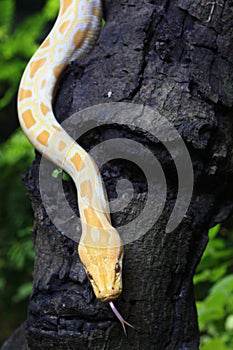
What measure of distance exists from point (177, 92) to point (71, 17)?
761 mm

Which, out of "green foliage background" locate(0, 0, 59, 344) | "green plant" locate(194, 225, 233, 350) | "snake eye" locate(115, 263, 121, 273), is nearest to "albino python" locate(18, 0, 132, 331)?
"snake eye" locate(115, 263, 121, 273)

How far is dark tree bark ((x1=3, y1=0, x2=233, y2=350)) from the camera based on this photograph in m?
2.06

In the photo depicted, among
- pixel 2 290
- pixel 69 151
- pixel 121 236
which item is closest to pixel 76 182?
pixel 69 151

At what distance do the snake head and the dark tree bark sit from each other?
0.24 feet

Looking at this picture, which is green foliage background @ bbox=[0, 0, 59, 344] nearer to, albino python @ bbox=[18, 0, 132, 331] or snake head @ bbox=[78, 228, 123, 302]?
albino python @ bbox=[18, 0, 132, 331]

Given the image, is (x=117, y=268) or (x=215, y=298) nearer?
(x=117, y=268)

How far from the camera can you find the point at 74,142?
2.18 meters

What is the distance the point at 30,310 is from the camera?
2146mm

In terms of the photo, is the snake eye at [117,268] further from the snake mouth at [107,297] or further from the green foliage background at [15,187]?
the green foliage background at [15,187]

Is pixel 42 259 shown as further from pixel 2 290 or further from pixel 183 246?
pixel 2 290

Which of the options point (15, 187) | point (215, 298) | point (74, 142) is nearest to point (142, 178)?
point (74, 142)

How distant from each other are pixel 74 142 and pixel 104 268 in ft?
1.70

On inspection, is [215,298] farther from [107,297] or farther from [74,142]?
[74,142]

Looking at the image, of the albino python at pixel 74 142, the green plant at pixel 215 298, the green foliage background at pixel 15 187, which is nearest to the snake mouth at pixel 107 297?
the albino python at pixel 74 142
